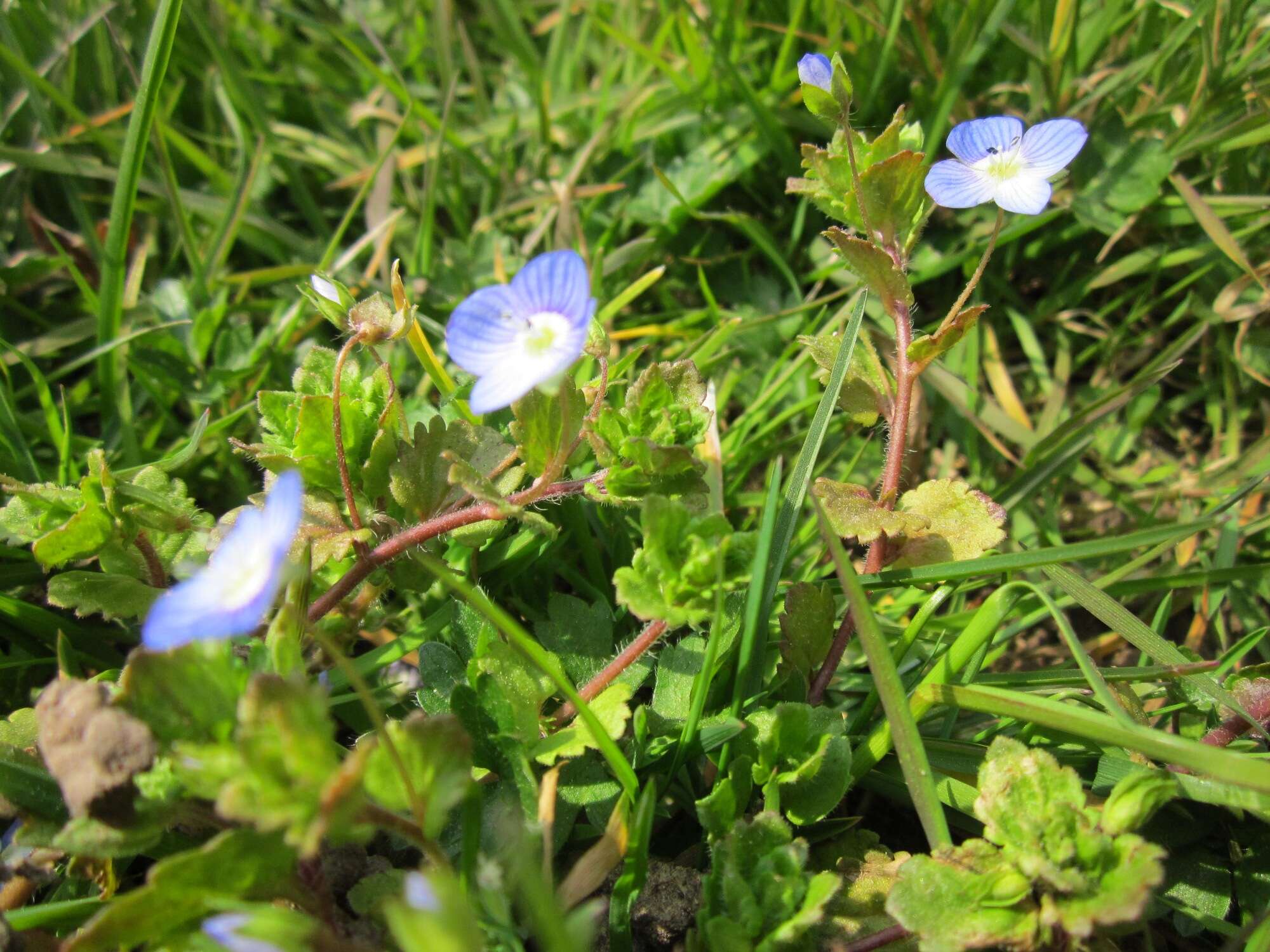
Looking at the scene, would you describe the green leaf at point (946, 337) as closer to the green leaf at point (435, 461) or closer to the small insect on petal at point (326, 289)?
the green leaf at point (435, 461)

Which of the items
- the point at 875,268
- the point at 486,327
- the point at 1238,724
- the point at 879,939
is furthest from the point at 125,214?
the point at 1238,724

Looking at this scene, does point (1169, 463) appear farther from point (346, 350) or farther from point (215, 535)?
point (215, 535)

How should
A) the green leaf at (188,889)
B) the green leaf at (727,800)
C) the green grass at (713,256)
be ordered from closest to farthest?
the green leaf at (188,889) < the green leaf at (727,800) < the green grass at (713,256)

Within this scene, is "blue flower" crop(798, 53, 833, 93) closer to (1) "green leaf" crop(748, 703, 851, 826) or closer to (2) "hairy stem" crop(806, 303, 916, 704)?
(2) "hairy stem" crop(806, 303, 916, 704)

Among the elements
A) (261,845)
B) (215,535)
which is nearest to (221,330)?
(215,535)

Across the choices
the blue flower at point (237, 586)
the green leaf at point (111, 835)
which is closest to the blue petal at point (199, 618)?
the blue flower at point (237, 586)

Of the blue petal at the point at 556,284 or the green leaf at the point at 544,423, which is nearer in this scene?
the blue petal at the point at 556,284

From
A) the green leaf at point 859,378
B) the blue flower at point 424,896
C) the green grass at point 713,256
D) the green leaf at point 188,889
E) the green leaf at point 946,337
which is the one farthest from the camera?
the green grass at point 713,256
